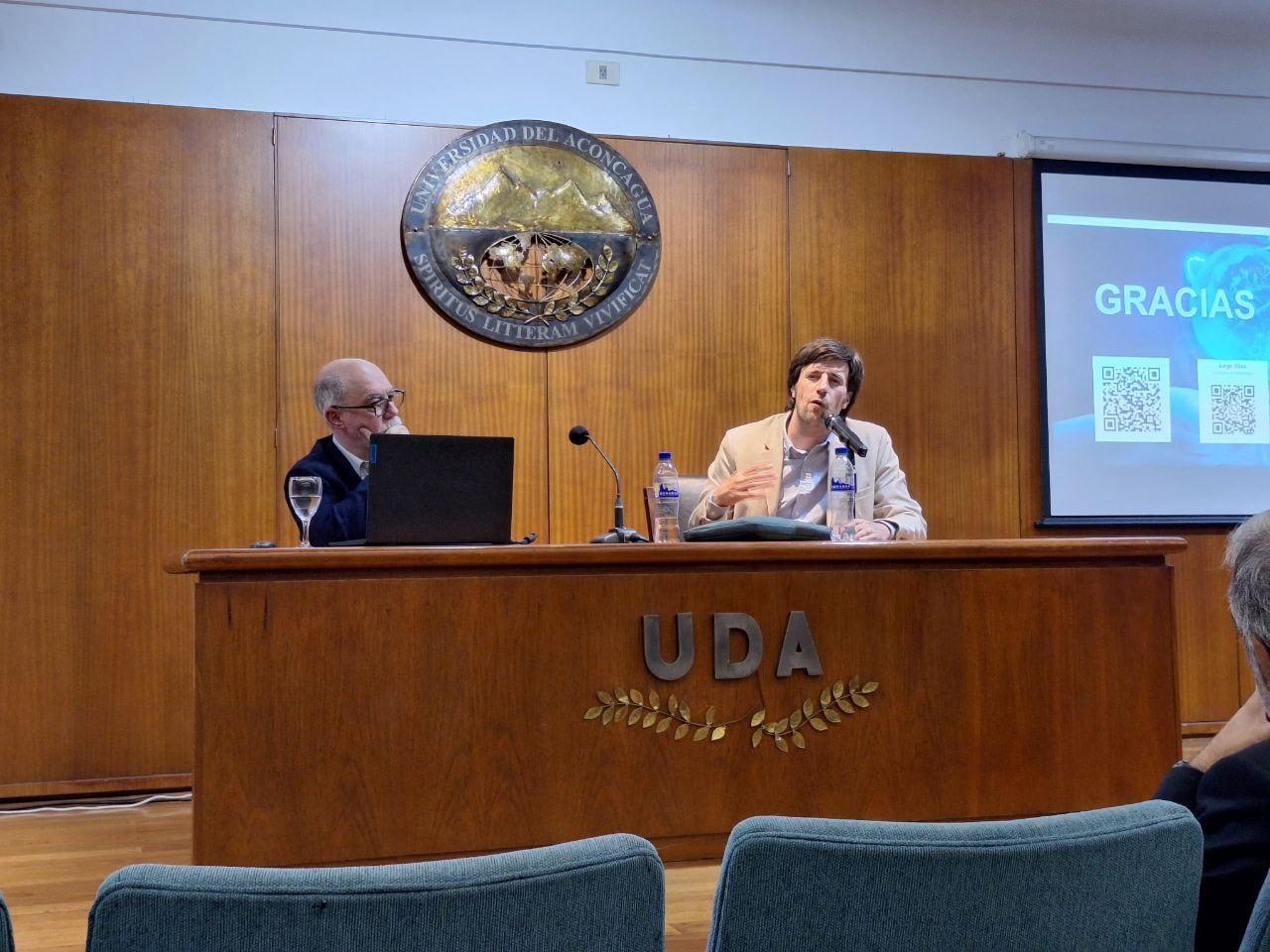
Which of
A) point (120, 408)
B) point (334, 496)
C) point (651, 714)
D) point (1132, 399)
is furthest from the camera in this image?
point (1132, 399)

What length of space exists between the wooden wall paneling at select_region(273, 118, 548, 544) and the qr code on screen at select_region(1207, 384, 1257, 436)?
2.92 m

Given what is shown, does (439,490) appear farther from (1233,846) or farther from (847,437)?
(1233,846)

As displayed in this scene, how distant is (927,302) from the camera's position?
4.80m

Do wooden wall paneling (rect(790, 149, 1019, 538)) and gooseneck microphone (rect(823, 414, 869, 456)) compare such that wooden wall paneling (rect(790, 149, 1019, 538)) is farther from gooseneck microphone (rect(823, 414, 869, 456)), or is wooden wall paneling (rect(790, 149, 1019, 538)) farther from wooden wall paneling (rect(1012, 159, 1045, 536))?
gooseneck microphone (rect(823, 414, 869, 456))

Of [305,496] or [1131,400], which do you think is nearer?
[305,496]

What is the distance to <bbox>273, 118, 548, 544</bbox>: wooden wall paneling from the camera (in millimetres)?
4250

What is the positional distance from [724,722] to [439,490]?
0.79m

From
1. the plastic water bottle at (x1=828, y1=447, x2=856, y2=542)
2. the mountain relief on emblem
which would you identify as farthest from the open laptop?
the mountain relief on emblem

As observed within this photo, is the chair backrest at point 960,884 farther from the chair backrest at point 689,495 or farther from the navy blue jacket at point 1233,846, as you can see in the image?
the chair backrest at point 689,495

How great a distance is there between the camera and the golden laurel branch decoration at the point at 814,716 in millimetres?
2523

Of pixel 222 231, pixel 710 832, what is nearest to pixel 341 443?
pixel 222 231

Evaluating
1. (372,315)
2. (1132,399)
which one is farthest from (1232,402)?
(372,315)

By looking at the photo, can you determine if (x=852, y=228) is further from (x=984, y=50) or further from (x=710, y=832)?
(x=710, y=832)

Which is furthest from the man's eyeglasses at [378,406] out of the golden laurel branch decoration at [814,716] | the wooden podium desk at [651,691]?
the golden laurel branch decoration at [814,716]
